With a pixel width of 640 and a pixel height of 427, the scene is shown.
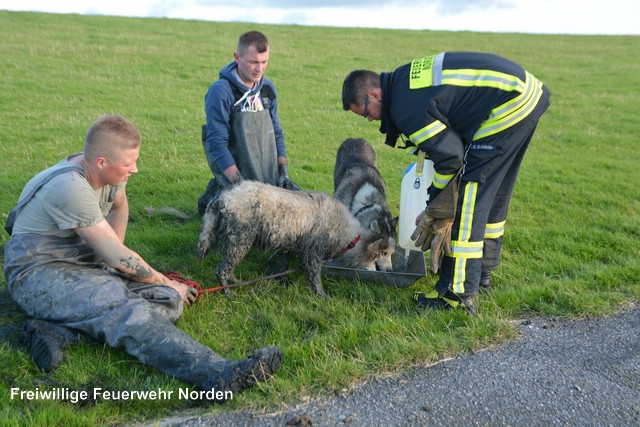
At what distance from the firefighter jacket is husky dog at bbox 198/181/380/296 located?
1.58m

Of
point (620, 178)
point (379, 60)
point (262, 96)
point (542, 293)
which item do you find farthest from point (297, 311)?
point (379, 60)

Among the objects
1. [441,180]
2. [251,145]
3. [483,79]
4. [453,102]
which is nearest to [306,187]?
[251,145]

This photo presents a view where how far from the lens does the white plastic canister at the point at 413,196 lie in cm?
616

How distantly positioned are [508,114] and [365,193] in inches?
115

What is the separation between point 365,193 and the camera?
7.75m

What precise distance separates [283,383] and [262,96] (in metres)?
4.33

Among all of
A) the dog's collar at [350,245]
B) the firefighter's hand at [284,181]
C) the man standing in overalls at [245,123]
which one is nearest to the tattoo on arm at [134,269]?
the man standing in overalls at [245,123]

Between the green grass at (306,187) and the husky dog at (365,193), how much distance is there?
68cm

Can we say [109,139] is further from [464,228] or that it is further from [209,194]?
[464,228]

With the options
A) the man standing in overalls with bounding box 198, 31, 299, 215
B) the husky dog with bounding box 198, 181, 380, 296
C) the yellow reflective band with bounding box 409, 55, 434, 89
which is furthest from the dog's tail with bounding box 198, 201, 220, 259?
the yellow reflective band with bounding box 409, 55, 434, 89

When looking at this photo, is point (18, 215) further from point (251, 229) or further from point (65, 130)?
point (65, 130)

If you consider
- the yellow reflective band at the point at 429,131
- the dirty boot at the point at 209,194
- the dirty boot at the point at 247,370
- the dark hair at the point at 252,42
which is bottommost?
the dirty boot at the point at 247,370

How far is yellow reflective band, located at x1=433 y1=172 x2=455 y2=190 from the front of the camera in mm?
5250

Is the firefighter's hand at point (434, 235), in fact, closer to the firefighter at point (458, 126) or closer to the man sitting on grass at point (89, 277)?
the firefighter at point (458, 126)
